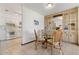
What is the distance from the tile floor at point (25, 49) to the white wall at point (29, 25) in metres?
0.15

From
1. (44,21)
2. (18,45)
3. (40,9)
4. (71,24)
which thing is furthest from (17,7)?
(71,24)

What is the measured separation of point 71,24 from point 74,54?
0.68m

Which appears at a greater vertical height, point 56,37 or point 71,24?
point 71,24

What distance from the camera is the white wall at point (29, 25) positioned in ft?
7.04

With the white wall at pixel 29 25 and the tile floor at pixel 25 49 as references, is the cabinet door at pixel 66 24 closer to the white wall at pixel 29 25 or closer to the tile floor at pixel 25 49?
the tile floor at pixel 25 49

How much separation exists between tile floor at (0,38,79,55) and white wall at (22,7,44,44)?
154 millimetres

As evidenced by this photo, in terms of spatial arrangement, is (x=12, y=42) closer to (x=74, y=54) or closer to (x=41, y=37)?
(x=41, y=37)

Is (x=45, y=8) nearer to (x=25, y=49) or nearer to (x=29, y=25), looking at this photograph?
(x=29, y=25)

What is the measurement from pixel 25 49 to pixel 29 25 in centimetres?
57

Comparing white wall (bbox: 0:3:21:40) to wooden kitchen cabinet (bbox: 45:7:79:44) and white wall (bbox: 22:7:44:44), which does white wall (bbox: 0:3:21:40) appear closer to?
white wall (bbox: 22:7:44:44)

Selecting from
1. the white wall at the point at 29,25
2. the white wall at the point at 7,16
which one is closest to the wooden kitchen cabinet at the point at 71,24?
the white wall at the point at 29,25

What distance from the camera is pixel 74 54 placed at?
80.4 inches

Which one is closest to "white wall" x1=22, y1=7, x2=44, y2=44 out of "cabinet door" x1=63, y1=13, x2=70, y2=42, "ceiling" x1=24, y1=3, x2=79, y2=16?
"ceiling" x1=24, y1=3, x2=79, y2=16

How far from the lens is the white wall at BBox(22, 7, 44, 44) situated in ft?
7.04
